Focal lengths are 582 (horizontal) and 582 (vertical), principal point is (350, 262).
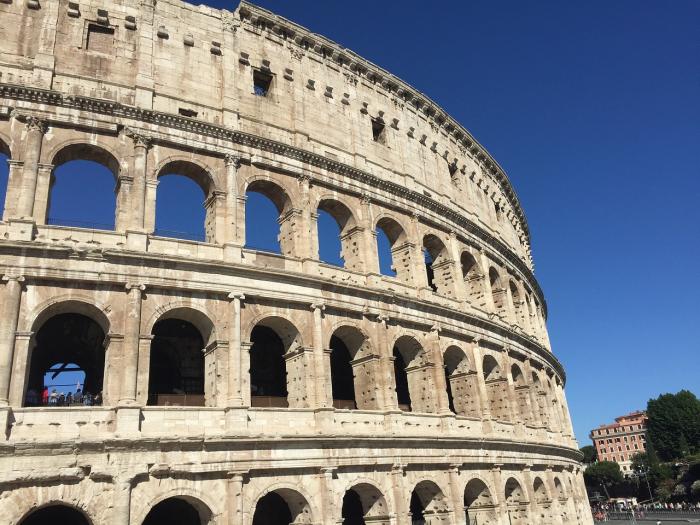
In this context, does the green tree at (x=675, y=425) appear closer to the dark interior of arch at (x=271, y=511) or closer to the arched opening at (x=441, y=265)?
the arched opening at (x=441, y=265)

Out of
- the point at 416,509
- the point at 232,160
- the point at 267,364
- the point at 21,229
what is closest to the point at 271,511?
the point at 267,364

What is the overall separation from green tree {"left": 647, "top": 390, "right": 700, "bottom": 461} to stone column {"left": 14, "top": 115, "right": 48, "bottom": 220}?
3223 inches

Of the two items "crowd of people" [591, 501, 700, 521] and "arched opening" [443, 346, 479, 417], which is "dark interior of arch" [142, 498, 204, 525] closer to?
"arched opening" [443, 346, 479, 417]

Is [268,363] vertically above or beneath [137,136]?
beneath

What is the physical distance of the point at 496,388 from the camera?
24.4 m

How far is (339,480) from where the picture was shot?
646 inches

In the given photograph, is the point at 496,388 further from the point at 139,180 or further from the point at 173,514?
the point at 139,180

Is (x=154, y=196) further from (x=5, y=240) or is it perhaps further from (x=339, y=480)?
(x=339, y=480)

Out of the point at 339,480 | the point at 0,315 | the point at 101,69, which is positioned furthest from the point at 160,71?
the point at 339,480

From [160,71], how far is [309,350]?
33.0 ft

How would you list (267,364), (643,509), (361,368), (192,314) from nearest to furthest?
(192,314) → (361,368) → (267,364) → (643,509)

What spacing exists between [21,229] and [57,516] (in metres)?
7.47

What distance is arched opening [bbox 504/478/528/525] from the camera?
2239 cm

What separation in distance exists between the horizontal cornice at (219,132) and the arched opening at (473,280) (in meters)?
1.52
